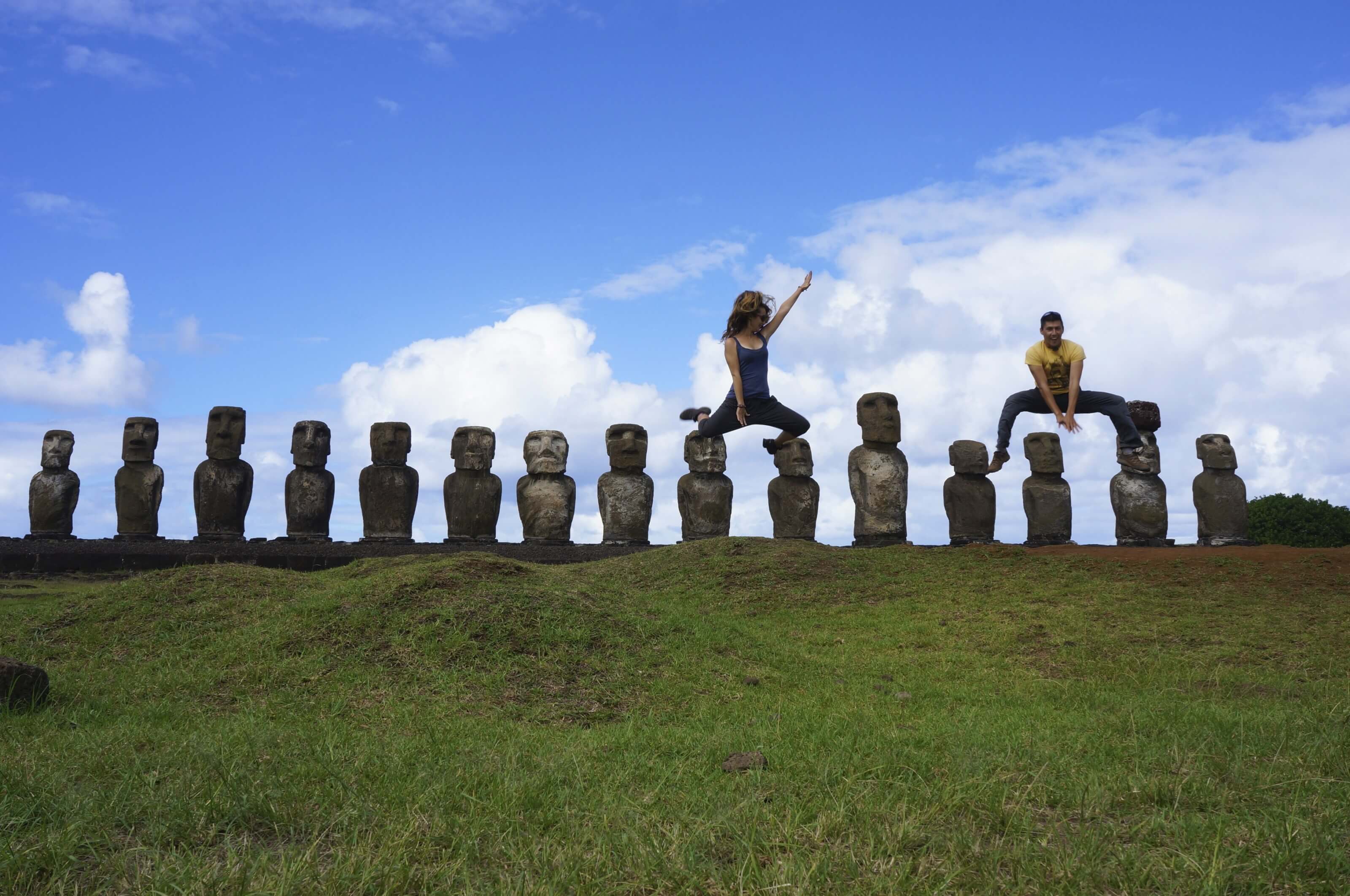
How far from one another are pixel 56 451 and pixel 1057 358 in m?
13.8

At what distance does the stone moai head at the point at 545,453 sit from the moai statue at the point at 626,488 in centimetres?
61

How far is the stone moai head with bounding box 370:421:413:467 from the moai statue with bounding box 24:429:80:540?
460cm

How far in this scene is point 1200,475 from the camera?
48.5 feet

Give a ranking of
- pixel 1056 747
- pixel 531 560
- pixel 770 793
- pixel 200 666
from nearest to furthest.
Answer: pixel 770 793
pixel 1056 747
pixel 200 666
pixel 531 560

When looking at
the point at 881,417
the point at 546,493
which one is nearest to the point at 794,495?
the point at 881,417

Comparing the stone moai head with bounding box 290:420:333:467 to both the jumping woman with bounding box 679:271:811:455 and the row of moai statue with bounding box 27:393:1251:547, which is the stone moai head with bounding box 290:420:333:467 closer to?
the row of moai statue with bounding box 27:393:1251:547

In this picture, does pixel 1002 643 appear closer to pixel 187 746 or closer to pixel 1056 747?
pixel 1056 747

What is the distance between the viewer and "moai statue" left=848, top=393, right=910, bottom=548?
13789mm

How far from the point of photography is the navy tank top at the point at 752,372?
779cm

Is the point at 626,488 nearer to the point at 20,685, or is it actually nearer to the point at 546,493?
the point at 546,493

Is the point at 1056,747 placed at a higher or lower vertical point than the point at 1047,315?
lower

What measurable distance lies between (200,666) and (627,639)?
8.66ft

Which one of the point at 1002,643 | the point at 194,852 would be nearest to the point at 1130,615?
the point at 1002,643

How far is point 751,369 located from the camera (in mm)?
7801
